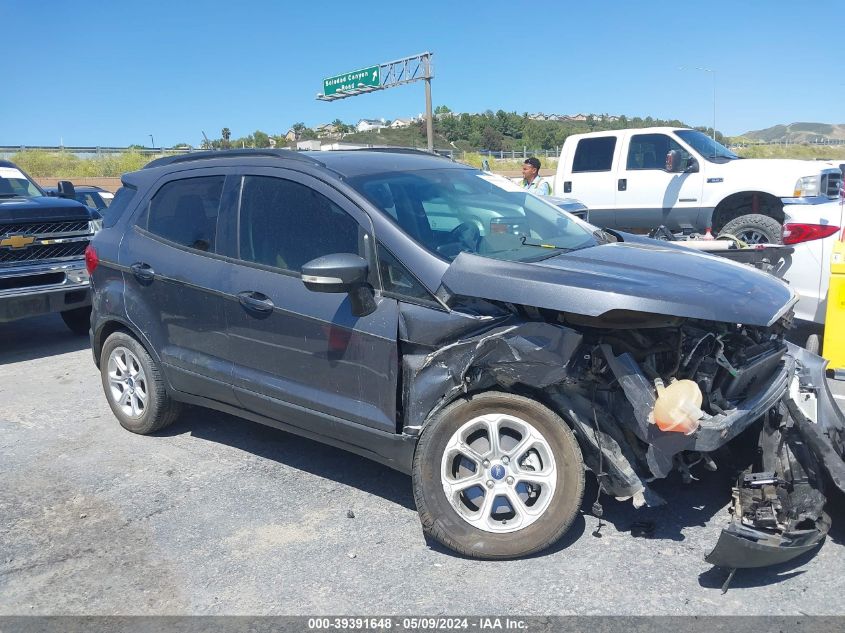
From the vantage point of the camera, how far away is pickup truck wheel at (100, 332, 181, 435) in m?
5.02

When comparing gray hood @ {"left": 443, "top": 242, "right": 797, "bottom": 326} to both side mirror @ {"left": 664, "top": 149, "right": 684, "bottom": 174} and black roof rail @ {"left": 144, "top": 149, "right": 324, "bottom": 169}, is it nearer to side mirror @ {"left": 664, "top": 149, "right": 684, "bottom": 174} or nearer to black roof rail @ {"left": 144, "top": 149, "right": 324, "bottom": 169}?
black roof rail @ {"left": 144, "top": 149, "right": 324, "bottom": 169}

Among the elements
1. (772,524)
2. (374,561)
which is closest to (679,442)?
(772,524)

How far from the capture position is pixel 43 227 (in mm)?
7977

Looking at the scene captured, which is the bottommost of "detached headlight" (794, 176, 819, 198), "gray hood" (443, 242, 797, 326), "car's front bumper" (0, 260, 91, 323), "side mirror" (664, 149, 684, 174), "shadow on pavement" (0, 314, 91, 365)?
"shadow on pavement" (0, 314, 91, 365)

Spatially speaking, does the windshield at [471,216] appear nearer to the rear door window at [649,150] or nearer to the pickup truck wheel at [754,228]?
the pickup truck wheel at [754,228]

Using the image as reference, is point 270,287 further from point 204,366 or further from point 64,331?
point 64,331

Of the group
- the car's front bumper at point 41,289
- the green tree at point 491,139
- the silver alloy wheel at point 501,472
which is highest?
the green tree at point 491,139

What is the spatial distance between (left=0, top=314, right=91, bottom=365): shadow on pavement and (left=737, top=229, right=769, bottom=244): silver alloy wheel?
26.2ft

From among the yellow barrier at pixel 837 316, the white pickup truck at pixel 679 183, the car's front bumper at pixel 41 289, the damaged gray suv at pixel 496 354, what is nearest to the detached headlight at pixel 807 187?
the white pickup truck at pixel 679 183

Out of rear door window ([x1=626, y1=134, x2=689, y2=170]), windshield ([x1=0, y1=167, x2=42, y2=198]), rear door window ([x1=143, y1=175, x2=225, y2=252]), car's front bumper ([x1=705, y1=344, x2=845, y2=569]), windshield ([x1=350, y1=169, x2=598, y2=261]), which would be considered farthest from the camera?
rear door window ([x1=626, y1=134, x2=689, y2=170])

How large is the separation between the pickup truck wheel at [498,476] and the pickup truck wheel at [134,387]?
228cm

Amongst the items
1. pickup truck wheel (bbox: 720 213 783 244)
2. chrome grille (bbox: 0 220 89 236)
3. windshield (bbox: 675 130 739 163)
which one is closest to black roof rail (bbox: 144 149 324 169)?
chrome grille (bbox: 0 220 89 236)

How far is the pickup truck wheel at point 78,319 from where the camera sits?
28.3ft

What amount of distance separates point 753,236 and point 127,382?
25.7 feet
